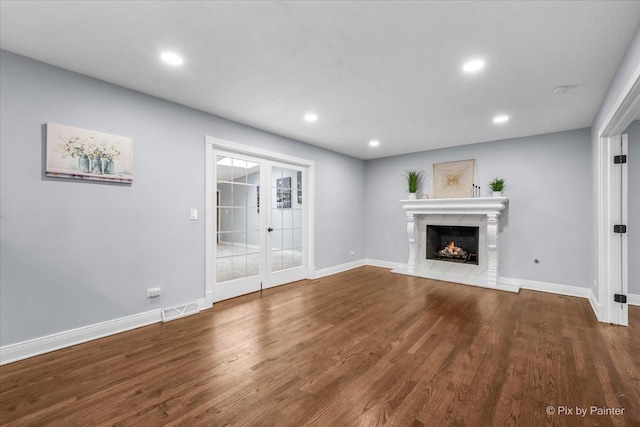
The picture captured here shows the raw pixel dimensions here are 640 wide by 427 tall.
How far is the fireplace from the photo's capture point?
5168 mm

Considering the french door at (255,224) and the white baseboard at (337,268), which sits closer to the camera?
the french door at (255,224)

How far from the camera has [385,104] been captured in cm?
338

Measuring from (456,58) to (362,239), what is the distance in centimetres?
464

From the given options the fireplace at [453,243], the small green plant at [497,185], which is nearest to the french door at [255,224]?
the fireplace at [453,243]

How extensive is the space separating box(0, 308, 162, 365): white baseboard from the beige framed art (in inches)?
201

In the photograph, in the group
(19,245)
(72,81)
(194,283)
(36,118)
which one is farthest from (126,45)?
(194,283)

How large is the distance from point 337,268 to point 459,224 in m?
2.54

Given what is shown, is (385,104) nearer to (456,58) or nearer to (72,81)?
(456,58)

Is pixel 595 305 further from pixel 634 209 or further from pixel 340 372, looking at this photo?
pixel 340 372

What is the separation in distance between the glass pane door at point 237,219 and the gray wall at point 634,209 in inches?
210

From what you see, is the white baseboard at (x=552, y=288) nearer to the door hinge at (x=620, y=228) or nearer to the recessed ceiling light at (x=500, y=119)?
the door hinge at (x=620, y=228)

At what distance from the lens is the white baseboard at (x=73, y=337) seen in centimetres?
229

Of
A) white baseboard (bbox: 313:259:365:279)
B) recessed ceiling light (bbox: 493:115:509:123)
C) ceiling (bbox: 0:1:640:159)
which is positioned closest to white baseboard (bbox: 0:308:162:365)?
ceiling (bbox: 0:1:640:159)

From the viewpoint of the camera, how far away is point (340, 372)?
2.14 metres
